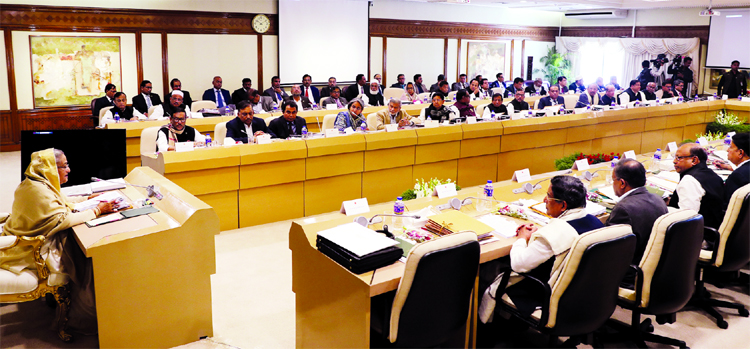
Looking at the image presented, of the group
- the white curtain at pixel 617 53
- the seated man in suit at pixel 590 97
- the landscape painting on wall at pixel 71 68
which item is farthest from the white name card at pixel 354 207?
the white curtain at pixel 617 53

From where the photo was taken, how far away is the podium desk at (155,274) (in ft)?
9.55

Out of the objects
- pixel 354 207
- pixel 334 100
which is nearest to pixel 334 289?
pixel 354 207

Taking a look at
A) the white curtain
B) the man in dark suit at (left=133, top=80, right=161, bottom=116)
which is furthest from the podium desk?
the white curtain

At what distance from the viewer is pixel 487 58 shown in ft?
49.7

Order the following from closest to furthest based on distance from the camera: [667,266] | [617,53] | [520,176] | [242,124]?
[667,266] < [520,176] < [242,124] < [617,53]

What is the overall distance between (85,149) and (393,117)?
400 centimetres

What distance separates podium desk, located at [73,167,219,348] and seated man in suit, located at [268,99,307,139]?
3140 mm

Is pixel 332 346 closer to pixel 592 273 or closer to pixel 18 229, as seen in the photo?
pixel 592 273

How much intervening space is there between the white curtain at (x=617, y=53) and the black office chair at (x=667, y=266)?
12996 mm

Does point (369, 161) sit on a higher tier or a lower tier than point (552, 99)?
lower

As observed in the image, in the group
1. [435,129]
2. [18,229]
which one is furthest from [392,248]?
[435,129]

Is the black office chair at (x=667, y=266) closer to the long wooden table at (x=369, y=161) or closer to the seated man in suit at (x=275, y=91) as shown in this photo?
the long wooden table at (x=369, y=161)

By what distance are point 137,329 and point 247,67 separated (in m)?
8.72

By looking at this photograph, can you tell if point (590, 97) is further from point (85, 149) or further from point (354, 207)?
point (85, 149)
